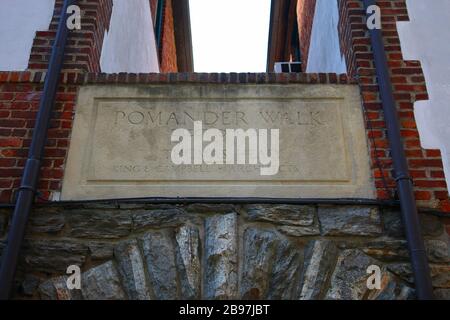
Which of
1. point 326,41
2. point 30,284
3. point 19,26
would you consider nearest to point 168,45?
point 326,41

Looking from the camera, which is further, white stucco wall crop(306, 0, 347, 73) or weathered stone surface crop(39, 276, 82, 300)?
white stucco wall crop(306, 0, 347, 73)

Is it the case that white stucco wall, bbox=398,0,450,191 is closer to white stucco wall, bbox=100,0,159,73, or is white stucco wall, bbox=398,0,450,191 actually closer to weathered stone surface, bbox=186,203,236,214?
weathered stone surface, bbox=186,203,236,214

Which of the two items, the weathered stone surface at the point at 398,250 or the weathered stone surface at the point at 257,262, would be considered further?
the weathered stone surface at the point at 398,250

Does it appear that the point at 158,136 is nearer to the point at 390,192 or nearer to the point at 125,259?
the point at 125,259

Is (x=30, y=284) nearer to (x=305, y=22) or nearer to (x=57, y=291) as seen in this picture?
(x=57, y=291)

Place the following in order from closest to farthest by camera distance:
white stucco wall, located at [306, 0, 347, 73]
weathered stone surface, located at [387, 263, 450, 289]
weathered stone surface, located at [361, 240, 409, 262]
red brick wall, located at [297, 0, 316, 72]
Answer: weathered stone surface, located at [387, 263, 450, 289], weathered stone surface, located at [361, 240, 409, 262], white stucco wall, located at [306, 0, 347, 73], red brick wall, located at [297, 0, 316, 72]

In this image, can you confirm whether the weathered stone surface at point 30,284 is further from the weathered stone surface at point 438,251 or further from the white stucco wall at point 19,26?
the weathered stone surface at point 438,251

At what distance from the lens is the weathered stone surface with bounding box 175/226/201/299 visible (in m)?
3.72

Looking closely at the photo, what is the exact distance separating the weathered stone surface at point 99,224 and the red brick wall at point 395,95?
2.03 metres

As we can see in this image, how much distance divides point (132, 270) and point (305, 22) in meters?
6.11

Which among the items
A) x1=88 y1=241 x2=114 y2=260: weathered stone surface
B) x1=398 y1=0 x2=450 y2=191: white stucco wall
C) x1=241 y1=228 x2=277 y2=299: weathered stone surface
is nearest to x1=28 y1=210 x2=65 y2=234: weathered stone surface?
x1=88 y1=241 x2=114 y2=260: weathered stone surface

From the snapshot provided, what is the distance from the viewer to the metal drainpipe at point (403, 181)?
365cm

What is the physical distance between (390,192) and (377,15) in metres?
1.86

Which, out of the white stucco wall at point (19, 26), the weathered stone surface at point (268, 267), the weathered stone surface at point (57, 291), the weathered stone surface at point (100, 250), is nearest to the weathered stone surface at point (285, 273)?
the weathered stone surface at point (268, 267)
